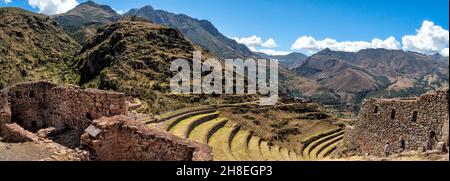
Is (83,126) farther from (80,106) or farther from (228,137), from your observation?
(228,137)

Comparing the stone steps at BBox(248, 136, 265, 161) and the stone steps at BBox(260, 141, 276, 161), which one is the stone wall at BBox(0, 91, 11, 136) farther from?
the stone steps at BBox(260, 141, 276, 161)

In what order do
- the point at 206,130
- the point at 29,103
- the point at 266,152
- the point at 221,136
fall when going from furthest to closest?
the point at 206,130, the point at 221,136, the point at 266,152, the point at 29,103

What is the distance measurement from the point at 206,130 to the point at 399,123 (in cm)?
1733

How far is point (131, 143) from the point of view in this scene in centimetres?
1071

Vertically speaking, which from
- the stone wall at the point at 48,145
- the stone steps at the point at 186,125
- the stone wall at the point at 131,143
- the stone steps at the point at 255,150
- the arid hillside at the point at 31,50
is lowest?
the stone steps at the point at 255,150

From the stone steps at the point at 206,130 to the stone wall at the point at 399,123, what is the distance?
1064 cm

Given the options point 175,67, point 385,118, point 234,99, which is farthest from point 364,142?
point 175,67

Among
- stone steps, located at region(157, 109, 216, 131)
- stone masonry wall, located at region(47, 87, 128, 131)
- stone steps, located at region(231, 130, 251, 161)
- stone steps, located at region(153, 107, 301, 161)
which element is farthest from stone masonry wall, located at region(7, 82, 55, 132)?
stone steps, located at region(157, 109, 216, 131)

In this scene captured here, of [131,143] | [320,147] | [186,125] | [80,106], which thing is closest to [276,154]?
[320,147]

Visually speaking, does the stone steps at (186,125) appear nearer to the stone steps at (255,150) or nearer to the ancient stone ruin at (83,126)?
the stone steps at (255,150)

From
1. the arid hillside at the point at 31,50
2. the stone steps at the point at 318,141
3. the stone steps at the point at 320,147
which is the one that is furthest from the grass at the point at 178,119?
the arid hillside at the point at 31,50

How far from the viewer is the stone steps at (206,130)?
27.4m
